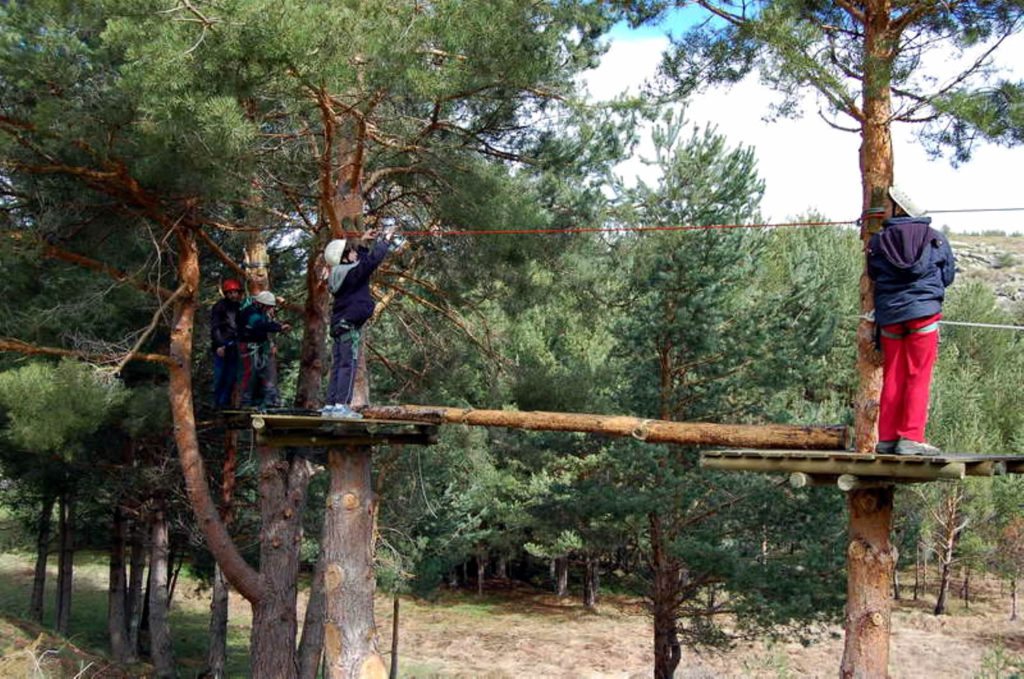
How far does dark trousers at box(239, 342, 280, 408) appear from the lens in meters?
8.25

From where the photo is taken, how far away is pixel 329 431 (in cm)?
676

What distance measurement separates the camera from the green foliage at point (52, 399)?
8.04 meters

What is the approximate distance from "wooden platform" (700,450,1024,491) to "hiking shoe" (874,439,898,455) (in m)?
0.15

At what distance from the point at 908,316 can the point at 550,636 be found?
21.1m

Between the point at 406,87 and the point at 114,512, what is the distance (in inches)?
444

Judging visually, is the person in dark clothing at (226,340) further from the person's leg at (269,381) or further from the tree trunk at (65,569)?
the tree trunk at (65,569)

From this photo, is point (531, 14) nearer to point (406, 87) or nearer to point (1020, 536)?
point (406, 87)

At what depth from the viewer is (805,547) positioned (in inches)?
477

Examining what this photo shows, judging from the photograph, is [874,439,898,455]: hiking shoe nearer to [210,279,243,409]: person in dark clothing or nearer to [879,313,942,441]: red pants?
[879,313,942,441]: red pants

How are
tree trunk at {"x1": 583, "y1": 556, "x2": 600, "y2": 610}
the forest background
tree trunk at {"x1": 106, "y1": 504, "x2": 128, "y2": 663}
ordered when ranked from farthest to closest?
tree trunk at {"x1": 583, "y1": 556, "x2": 600, "y2": 610} → tree trunk at {"x1": 106, "y1": 504, "x2": 128, "y2": 663} → the forest background

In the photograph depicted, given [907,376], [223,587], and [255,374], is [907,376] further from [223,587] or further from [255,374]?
[223,587]

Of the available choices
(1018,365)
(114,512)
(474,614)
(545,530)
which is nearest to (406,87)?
(114,512)

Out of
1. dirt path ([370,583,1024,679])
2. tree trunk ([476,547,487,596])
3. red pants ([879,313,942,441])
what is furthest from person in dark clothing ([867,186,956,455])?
tree trunk ([476,547,487,596])

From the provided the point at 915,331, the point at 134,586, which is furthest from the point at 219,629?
the point at 915,331
